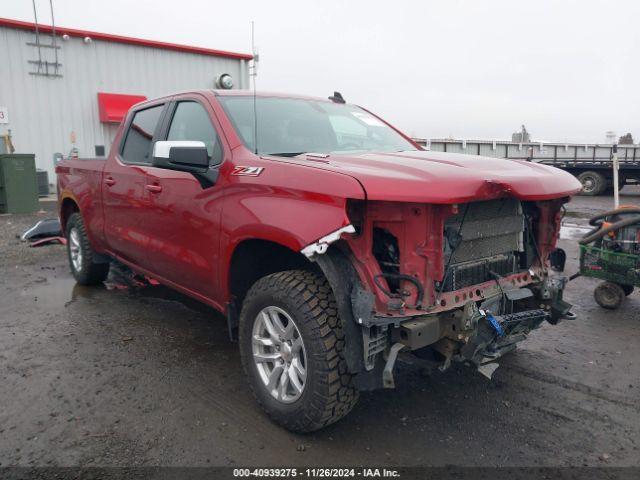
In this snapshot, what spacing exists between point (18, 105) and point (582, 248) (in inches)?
631

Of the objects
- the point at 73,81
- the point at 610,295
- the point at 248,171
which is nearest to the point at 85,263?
the point at 248,171

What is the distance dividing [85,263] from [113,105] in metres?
12.8

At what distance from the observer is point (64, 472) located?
256 cm

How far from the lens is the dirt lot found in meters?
2.73

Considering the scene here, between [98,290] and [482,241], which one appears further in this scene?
[98,290]

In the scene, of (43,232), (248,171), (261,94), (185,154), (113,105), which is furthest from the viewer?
(113,105)

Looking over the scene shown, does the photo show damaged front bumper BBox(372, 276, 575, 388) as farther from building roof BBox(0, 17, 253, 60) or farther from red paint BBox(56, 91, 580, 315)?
building roof BBox(0, 17, 253, 60)

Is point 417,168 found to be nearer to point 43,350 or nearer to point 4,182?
point 43,350

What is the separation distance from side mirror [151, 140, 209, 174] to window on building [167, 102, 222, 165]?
116 millimetres

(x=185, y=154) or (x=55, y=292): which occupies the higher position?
(x=185, y=154)

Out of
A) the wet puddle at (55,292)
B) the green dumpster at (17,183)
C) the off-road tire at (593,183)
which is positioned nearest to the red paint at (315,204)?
the wet puddle at (55,292)

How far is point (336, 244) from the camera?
2.68m

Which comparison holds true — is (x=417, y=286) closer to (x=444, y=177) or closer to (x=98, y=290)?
(x=444, y=177)

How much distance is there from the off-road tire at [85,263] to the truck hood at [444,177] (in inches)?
134
